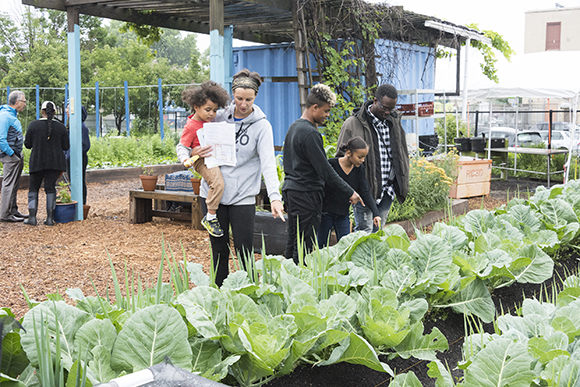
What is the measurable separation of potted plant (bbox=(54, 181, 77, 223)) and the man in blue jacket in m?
0.68

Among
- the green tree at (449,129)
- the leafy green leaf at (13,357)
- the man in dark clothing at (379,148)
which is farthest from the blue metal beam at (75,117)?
the green tree at (449,129)

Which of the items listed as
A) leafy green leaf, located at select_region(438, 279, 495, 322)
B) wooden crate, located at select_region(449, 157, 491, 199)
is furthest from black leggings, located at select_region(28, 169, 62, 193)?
leafy green leaf, located at select_region(438, 279, 495, 322)

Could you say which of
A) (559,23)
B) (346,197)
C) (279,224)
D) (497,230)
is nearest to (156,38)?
(279,224)

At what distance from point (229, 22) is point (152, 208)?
3.46 meters

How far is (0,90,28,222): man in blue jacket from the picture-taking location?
24.6 ft

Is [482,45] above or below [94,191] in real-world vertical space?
above

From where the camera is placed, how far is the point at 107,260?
545 centimetres

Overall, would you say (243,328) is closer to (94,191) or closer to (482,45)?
(94,191)

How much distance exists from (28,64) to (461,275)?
1044 inches

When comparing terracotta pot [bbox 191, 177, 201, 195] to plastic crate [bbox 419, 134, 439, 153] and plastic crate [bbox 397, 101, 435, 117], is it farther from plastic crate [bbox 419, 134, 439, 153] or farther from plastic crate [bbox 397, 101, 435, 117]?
plastic crate [bbox 419, 134, 439, 153]

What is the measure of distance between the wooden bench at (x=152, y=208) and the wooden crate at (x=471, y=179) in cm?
439

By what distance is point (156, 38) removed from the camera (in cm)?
1001

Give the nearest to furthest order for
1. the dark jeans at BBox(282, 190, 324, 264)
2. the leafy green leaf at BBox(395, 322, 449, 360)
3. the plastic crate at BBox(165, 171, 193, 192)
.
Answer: the leafy green leaf at BBox(395, 322, 449, 360) < the dark jeans at BBox(282, 190, 324, 264) < the plastic crate at BBox(165, 171, 193, 192)

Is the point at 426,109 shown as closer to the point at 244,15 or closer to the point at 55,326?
the point at 244,15
